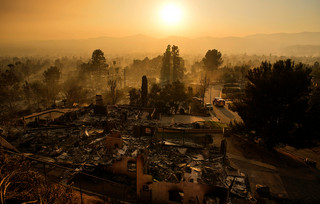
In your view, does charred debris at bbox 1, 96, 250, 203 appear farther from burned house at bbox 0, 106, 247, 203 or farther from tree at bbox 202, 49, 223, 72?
tree at bbox 202, 49, 223, 72

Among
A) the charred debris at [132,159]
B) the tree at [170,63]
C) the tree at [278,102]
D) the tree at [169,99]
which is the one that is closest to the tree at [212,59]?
the tree at [170,63]

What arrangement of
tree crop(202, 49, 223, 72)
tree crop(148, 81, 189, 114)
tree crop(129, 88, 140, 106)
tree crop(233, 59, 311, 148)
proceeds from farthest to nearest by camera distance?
tree crop(202, 49, 223, 72) < tree crop(129, 88, 140, 106) < tree crop(148, 81, 189, 114) < tree crop(233, 59, 311, 148)

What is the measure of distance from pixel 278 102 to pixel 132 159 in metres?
11.0

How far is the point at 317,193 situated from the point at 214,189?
6632 mm

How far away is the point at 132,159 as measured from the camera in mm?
11516

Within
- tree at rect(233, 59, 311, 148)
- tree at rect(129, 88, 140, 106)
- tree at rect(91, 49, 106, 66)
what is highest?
tree at rect(91, 49, 106, 66)

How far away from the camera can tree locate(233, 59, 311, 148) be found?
42.9ft

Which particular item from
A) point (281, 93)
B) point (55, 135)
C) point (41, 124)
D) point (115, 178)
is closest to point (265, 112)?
point (281, 93)

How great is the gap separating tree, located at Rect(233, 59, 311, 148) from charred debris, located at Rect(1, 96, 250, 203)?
354 centimetres

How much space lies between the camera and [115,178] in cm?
A: 1152

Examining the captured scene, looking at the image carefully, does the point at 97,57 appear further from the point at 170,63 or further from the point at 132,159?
the point at 132,159

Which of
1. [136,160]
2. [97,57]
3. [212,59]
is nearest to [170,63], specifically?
[212,59]

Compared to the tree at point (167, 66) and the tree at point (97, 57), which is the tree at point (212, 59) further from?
the tree at point (97, 57)

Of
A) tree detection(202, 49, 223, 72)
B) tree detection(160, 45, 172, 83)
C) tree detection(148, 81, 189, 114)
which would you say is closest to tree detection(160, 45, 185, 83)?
tree detection(160, 45, 172, 83)
